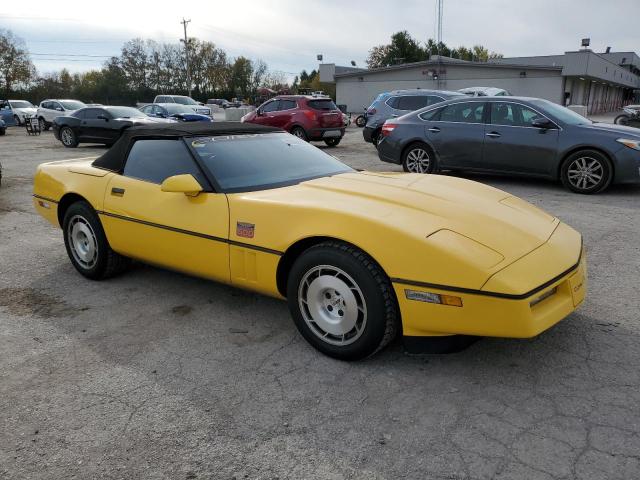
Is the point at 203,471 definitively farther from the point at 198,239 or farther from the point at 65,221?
the point at 65,221

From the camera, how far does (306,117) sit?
1561 centimetres

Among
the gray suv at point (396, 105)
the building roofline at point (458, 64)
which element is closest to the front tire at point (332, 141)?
the gray suv at point (396, 105)

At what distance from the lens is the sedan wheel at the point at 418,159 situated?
9.38 metres

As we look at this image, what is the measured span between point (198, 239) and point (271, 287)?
661 millimetres

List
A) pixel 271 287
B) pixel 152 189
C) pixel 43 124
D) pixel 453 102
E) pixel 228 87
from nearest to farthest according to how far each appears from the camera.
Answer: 1. pixel 271 287
2. pixel 152 189
3. pixel 453 102
4. pixel 43 124
5. pixel 228 87

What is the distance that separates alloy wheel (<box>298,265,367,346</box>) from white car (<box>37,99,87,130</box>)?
24240 millimetres

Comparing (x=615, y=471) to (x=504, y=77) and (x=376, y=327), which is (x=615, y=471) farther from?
(x=504, y=77)

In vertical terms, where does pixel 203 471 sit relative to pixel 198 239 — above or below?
below

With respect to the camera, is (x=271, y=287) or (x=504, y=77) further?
(x=504, y=77)

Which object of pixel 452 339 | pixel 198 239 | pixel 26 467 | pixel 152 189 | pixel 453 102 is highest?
pixel 453 102

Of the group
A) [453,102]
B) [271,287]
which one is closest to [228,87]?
[453,102]

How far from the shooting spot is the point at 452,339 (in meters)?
2.72

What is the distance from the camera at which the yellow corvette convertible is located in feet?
8.57

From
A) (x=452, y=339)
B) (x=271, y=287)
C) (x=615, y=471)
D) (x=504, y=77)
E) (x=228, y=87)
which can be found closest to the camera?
(x=615, y=471)
